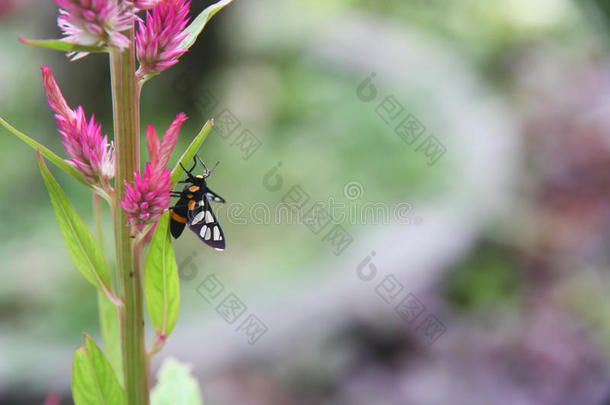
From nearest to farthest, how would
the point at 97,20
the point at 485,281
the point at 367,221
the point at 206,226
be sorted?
the point at 97,20
the point at 206,226
the point at 485,281
the point at 367,221

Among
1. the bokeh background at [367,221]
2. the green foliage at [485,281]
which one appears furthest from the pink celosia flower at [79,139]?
the green foliage at [485,281]

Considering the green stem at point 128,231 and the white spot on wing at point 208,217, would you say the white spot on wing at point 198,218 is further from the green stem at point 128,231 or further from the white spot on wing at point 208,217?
the green stem at point 128,231

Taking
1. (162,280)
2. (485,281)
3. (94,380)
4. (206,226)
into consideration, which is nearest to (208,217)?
(206,226)

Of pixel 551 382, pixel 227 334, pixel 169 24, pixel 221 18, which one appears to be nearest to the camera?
pixel 169 24

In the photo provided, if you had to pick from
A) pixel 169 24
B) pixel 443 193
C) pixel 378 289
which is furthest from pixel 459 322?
pixel 169 24

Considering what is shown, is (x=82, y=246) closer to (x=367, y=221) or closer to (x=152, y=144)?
(x=152, y=144)

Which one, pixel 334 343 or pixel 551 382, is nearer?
pixel 551 382

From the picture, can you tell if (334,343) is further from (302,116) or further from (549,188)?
(302,116)
